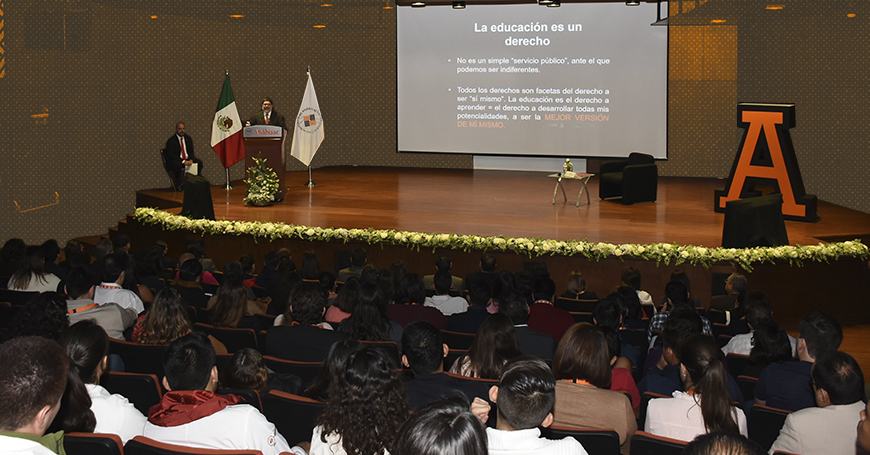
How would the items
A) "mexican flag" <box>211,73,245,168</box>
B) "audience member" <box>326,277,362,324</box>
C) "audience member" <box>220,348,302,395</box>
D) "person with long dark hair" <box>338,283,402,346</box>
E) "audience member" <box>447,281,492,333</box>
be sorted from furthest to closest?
1. "mexican flag" <box>211,73,245,168</box>
2. "audience member" <box>447,281,492,333</box>
3. "audience member" <box>326,277,362,324</box>
4. "person with long dark hair" <box>338,283,402,346</box>
5. "audience member" <box>220,348,302,395</box>

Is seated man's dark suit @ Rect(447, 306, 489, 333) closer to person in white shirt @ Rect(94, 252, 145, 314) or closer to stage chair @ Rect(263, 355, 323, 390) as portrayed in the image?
stage chair @ Rect(263, 355, 323, 390)

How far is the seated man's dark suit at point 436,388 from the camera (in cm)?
321

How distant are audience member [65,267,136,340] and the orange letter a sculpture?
7.14 m

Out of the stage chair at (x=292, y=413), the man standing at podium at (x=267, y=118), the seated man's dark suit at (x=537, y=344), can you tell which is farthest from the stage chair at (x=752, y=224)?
the man standing at podium at (x=267, y=118)

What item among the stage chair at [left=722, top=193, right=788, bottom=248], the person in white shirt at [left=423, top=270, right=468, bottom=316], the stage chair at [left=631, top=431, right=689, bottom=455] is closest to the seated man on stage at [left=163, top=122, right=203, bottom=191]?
the person in white shirt at [left=423, top=270, right=468, bottom=316]

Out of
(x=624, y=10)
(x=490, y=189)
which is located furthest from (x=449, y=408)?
(x=624, y=10)

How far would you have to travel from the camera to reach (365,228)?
8.66m

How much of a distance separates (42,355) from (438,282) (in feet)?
12.8

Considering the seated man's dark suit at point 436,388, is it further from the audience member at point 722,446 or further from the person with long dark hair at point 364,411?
the audience member at point 722,446

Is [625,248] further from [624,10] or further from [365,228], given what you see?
[624,10]

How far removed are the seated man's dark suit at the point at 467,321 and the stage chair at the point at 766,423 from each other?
2047mm

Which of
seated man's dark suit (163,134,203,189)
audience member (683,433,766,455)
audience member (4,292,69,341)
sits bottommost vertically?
audience member (4,292,69,341)

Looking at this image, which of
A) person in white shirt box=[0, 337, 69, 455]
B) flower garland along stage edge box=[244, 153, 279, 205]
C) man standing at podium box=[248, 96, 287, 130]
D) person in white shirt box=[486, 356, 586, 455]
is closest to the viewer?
person in white shirt box=[0, 337, 69, 455]

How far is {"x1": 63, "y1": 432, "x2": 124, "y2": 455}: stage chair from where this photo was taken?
2.34 metres
